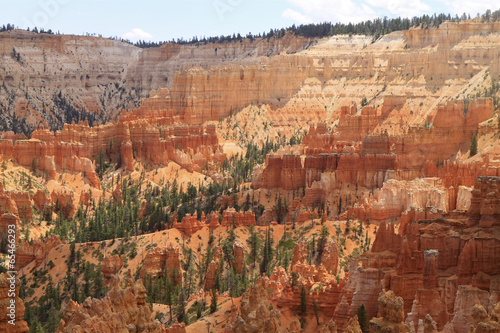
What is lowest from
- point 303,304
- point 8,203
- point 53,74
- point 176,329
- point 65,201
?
point 65,201

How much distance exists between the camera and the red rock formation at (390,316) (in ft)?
106

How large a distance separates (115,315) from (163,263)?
113 feet

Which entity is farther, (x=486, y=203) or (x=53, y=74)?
(x=53, y=74)

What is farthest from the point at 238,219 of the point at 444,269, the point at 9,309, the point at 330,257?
the point at 9,309

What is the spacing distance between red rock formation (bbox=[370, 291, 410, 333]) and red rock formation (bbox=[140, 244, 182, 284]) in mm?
36903

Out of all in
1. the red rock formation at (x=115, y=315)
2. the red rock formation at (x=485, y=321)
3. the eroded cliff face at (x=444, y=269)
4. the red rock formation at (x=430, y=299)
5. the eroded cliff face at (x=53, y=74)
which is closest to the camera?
the red rock formation at (x=485, y=321)

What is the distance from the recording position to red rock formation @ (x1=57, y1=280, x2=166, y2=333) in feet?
113

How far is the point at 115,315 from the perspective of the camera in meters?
35.7

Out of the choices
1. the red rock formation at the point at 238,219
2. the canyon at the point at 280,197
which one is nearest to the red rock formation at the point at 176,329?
the canyon at the point at 280,197

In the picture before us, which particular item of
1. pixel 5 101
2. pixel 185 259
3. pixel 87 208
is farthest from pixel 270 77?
pixel 185 259

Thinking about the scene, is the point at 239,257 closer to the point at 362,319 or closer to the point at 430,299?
the point at 362,319

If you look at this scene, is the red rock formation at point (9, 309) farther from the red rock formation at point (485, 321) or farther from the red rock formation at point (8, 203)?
the red rock formation at point (8, 203)

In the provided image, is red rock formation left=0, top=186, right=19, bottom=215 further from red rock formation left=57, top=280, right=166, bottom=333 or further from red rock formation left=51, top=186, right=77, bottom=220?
red rock formation left=57, top=280, right=166, bottom=333

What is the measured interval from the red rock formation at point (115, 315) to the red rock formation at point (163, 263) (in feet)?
92.9
